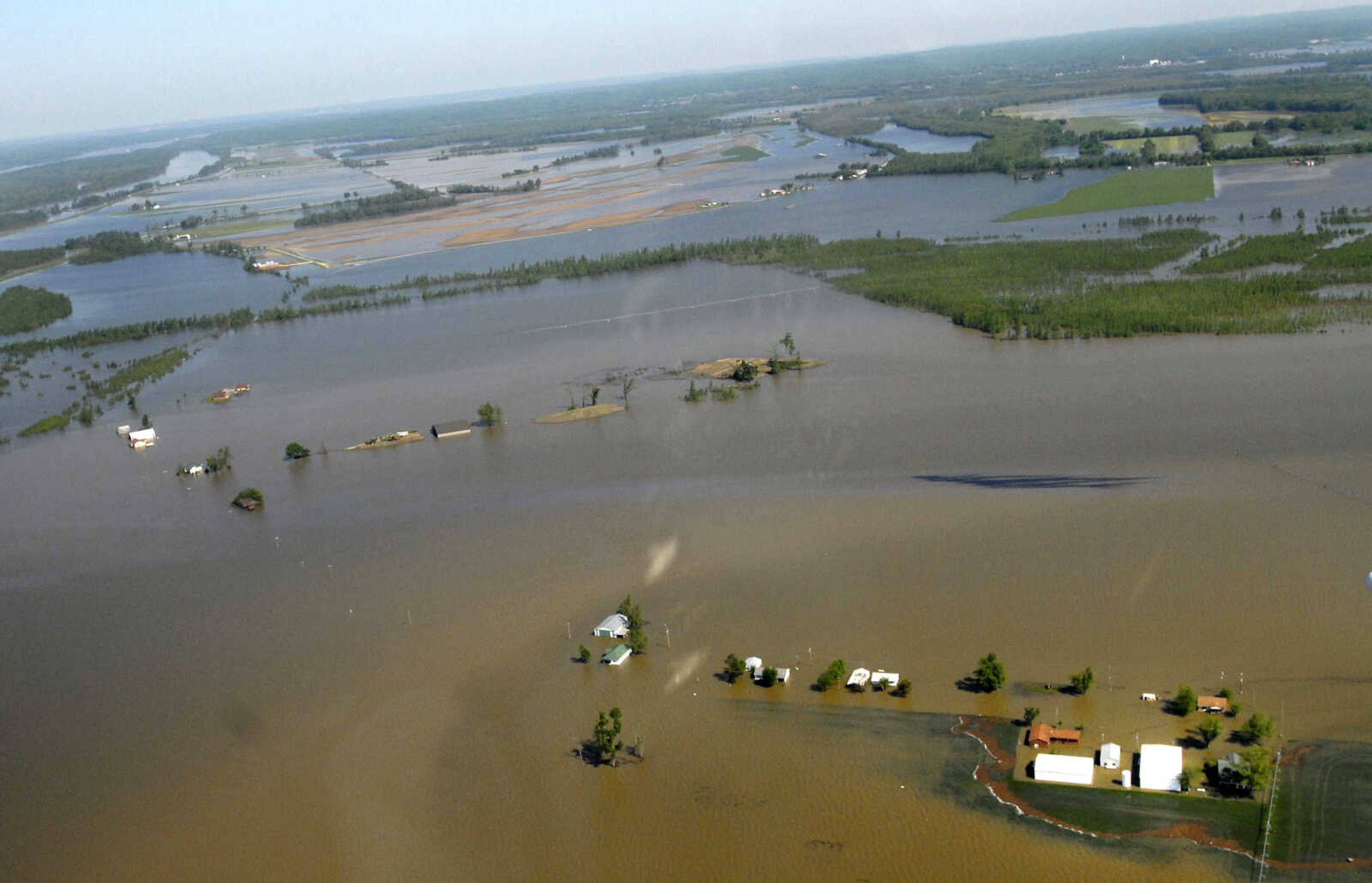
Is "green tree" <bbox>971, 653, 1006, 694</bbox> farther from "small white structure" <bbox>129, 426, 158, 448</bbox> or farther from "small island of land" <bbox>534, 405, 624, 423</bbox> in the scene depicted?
"small white structure" <bbox>129, 426, 158, 448</bbox>

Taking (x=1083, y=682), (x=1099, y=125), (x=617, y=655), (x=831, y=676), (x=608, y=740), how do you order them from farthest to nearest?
(x=1099, y=125), (x=617, y=655), (x=831, y=676), (x=1083, y=682), (x=608, y=740)

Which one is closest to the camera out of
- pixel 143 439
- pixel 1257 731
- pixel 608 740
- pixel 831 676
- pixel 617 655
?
pixel 1257 731

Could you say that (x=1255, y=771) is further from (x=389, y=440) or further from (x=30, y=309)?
(x=30, y=309)

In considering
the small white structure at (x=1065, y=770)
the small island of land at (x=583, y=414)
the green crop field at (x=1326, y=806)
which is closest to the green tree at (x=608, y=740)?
the small white structure at (x=1065, y=770)

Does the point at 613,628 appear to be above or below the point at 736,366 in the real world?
below

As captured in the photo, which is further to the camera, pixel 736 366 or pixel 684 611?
pixel 736 366

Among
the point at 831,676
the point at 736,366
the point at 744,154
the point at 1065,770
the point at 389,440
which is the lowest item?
the point at 1065,770

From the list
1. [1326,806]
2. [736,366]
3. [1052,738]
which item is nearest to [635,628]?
[1052,738]

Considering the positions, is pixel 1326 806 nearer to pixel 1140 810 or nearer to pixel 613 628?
pixel 1140 810

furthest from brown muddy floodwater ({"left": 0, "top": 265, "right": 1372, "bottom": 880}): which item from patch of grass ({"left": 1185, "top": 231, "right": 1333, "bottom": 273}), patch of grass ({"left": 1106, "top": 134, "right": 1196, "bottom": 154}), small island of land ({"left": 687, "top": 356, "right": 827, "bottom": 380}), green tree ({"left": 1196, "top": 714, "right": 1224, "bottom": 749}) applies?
patch of grass ({"left": 1106, "top": 134, "right": 1196, "bottom": 154})
